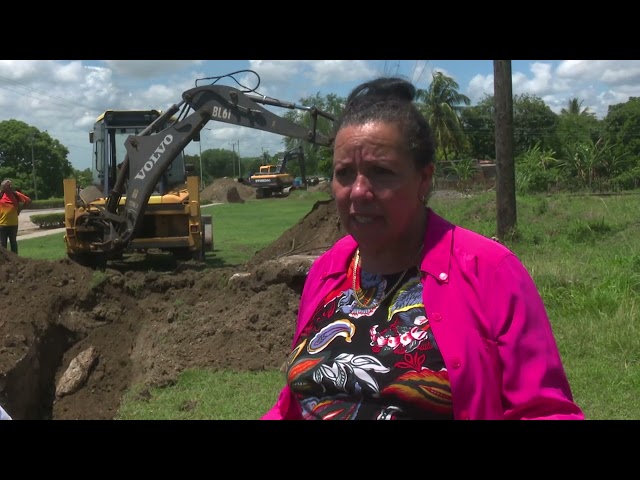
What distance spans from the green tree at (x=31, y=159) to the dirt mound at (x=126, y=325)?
200ft

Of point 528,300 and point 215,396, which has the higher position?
point 528,300

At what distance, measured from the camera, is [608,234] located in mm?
12625

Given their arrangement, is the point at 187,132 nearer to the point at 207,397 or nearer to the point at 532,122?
the point at 207,397

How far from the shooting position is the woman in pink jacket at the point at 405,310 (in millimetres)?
1774

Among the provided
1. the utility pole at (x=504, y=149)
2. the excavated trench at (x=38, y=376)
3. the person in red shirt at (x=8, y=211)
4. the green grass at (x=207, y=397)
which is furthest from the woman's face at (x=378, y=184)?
the person in red shirt at (x=8, y=211)

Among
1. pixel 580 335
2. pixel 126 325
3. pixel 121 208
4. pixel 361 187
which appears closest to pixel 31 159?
pixel 121 208

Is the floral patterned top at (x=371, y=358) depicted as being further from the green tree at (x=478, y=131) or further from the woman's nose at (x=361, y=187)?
the green tree at (x=478, y=131)

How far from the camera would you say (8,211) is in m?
15.5

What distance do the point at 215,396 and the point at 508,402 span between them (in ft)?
15.7

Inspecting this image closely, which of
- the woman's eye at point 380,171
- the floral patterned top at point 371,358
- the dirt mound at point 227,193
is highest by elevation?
the dirt mound at point 227,193

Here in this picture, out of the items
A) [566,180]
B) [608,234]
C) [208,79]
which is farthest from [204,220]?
[566,180]

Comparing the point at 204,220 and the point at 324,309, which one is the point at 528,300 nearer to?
the point at 324,309

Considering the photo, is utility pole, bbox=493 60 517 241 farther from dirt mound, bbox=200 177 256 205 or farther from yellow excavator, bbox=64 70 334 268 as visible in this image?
dirt mound, bbox=200 177 256 205

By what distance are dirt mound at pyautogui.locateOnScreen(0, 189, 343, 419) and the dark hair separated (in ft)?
16.7
